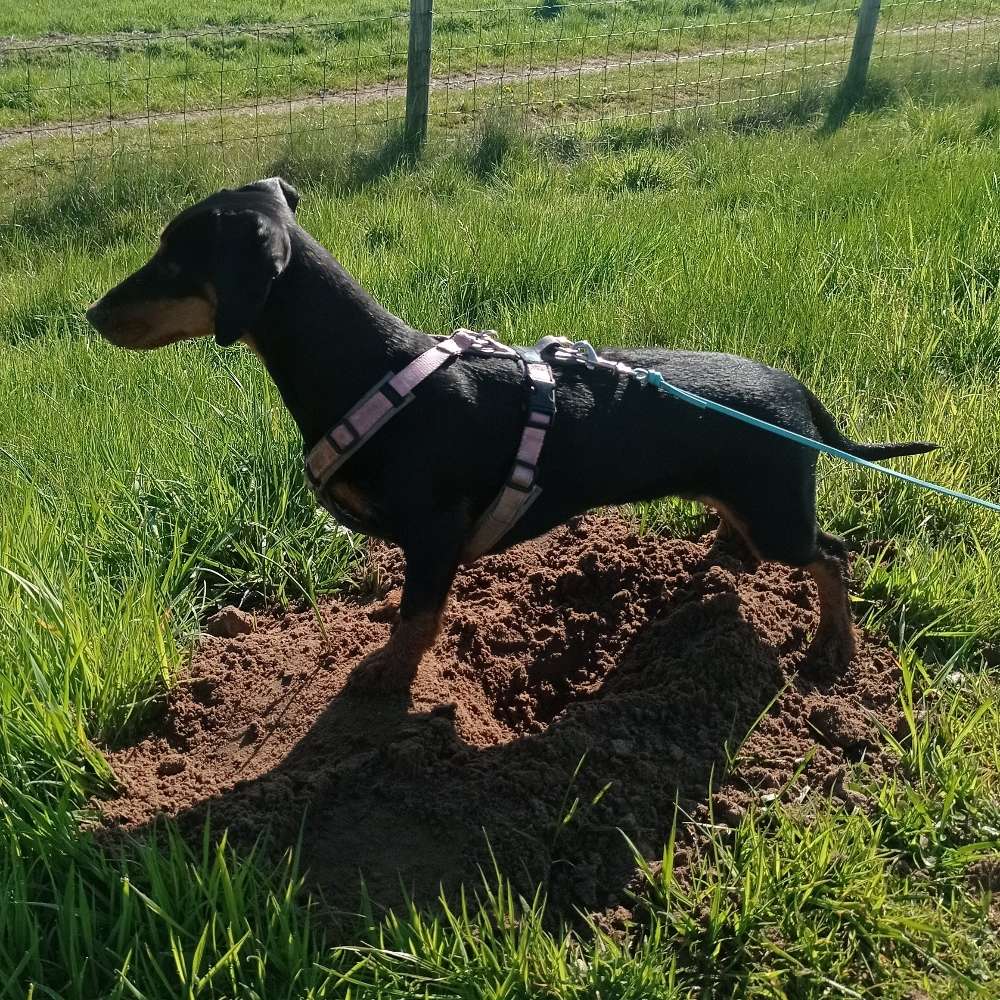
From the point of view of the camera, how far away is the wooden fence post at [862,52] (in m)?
9.59

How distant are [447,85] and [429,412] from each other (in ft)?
31.4

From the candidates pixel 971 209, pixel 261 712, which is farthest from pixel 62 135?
pixel 261 712

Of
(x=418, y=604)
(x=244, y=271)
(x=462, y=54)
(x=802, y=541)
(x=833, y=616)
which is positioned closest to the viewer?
(x=244, y=271)

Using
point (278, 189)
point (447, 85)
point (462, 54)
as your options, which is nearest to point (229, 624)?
point (278, 189)

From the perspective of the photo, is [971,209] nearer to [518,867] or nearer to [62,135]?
[518,867]

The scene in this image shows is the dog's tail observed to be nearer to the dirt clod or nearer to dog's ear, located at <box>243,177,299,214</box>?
dog's ear, located at <box>243,177,299,214</box>

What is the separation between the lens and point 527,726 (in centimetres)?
280

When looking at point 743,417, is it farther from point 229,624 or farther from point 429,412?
point 229,624

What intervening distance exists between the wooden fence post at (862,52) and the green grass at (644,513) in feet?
9.66

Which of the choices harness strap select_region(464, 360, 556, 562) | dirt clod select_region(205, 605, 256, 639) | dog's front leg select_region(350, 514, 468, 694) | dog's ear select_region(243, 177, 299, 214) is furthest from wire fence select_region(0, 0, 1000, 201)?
dog's front leg select_region(350, 514, 468, 694)

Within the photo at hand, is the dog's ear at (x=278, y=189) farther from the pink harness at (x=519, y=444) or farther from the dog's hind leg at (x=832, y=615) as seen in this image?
the dog's hind leg at (x=832, y=615)

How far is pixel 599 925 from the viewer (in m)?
2.17

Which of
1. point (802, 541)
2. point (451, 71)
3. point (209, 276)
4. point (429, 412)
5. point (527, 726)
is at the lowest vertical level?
point (527, 726)

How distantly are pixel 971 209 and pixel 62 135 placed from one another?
812 cm
